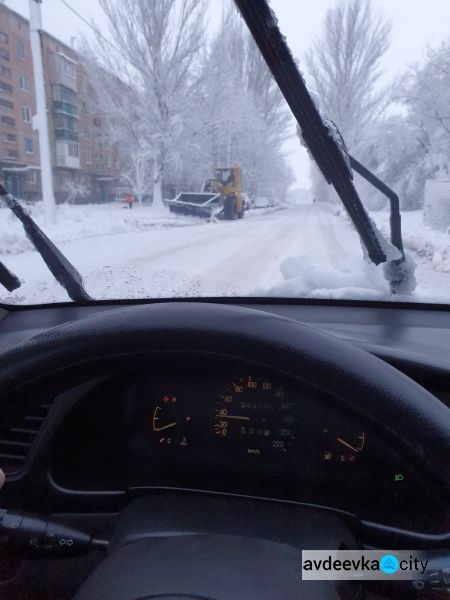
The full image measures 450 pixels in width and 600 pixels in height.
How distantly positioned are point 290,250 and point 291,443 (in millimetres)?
1661

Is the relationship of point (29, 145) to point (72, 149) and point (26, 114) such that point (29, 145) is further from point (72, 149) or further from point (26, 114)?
point (72, 149)

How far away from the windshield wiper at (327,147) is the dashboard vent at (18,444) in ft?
5.01

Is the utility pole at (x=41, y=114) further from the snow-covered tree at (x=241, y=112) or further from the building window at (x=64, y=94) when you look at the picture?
the snow-covered tree at (x=241, y=112)

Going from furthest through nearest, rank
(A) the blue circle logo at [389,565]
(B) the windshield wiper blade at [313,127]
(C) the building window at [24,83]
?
(C) the building window at [24,83] < (B) the windshield wiper blade at [313,127] < (A) the blue circle logo at [389,565]

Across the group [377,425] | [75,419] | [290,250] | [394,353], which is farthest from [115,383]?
[290,250]

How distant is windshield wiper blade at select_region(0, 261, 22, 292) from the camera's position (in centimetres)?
271

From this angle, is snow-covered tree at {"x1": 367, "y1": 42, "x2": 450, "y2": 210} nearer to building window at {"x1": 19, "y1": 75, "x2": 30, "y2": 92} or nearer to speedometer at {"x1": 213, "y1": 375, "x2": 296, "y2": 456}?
speedometer at {"x1": 213, "y1": 375, "x2": 296, "y2": 456}

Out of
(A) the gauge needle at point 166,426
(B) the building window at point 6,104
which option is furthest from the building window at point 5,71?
(A) the gauge needle at point 166,426

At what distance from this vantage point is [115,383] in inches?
67.1

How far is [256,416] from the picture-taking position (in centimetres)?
169

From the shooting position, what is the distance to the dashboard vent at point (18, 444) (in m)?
1.77

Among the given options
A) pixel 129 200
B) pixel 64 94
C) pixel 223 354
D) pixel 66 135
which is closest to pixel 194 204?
pixel 129 200

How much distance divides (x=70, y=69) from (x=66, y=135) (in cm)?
35

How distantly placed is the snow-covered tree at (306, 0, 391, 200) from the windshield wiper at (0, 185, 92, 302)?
135 cm
